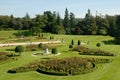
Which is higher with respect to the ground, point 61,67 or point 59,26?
point 59,26

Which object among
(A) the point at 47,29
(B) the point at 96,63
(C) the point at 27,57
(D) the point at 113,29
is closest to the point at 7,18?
(A) the point at 47,29

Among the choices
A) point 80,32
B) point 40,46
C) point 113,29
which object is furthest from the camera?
point 80,32

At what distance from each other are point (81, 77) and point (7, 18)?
84.5 meters

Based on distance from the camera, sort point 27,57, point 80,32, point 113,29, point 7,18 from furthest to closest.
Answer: point 7,18 < point 80,32 < point 113,29 < point 27,57

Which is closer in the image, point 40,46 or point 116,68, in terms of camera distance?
point 116,68

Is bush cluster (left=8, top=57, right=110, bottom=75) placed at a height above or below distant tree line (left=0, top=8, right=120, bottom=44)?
below

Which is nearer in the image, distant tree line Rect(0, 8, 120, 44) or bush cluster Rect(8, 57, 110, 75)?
bush cluster Rect(8, 57, 110, 75)

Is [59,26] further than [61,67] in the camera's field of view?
Yes

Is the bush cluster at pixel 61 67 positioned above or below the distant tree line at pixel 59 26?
below

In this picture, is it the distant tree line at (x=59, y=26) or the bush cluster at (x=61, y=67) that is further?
the distant tree line at (x=59, y=26)

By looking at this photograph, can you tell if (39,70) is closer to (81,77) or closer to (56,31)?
(81,77)

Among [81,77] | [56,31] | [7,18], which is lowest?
[81,77]

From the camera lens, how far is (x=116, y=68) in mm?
35938

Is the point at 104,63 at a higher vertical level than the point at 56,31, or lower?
lower
